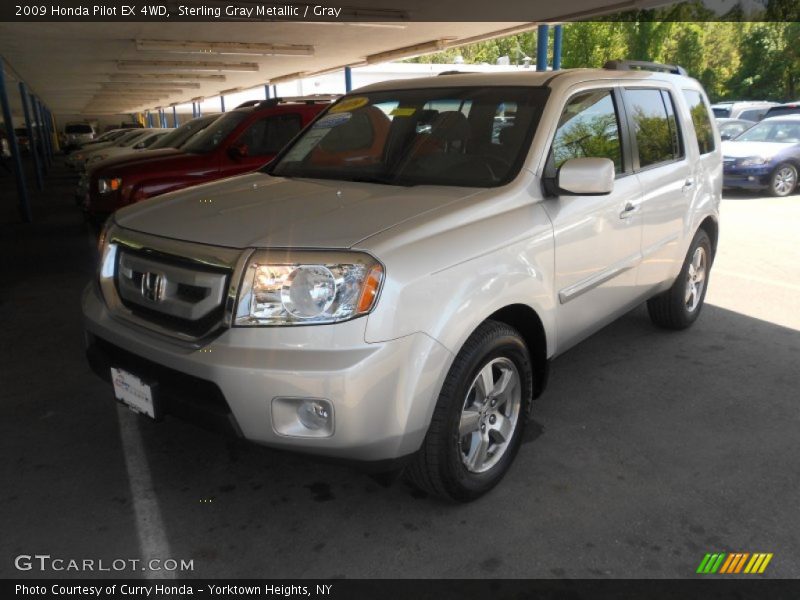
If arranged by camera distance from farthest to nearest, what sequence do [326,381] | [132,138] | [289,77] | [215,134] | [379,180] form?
[289,77] < [132,138] < [215,134] < [379,180] < [326,381]

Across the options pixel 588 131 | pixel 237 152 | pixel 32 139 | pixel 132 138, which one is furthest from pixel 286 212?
pixel 32 139

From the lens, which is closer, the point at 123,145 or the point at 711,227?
the point at 711,227

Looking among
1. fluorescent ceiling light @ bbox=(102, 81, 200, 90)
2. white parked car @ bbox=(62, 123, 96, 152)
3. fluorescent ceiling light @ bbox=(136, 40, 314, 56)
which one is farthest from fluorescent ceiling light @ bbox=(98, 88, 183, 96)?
A: fluorescent ceiling light @ bbox=(136, 40, 314, 56)

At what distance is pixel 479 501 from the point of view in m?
2.95

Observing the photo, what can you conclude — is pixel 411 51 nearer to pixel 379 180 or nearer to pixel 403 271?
pixel 379 180

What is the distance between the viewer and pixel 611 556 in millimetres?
2574

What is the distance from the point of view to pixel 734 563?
2.54 meters

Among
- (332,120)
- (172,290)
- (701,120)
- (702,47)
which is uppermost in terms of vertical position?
(702,47)

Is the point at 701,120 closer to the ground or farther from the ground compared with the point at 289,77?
closer to the ground

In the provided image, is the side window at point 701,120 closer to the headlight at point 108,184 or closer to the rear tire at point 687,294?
the rear tire at point 687,294

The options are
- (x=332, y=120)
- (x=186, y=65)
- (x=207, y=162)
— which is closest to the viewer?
(x=332, y=120)

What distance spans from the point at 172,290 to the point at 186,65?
1477cm

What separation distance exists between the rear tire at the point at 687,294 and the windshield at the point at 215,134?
5502 mm
